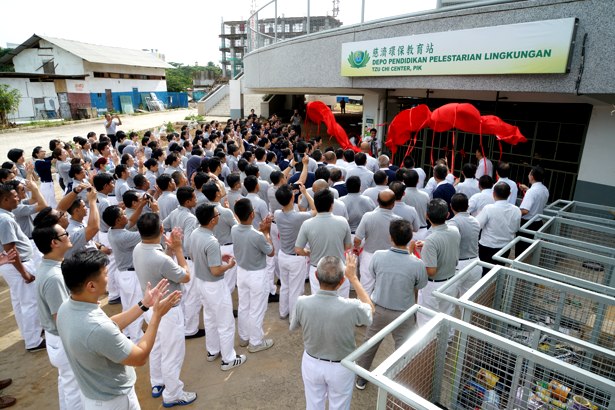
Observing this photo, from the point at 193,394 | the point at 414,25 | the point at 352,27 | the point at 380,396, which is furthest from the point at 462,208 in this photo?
the point at 352,27

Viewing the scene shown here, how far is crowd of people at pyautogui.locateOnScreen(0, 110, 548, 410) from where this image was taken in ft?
8.41

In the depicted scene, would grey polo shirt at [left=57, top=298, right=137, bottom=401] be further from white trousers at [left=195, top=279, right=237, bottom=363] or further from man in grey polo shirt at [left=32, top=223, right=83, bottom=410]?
white trousers at [left=195, top=279, right=237, bottom=363]

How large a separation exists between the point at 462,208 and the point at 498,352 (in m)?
2.23

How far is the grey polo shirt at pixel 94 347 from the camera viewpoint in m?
2.34

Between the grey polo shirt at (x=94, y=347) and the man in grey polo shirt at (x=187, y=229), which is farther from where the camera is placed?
the man in grey polo shirt at (x=187, y=229)

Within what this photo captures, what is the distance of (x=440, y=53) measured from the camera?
8.09 meters

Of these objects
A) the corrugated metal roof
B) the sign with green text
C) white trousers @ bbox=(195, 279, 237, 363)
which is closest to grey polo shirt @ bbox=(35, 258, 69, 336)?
white trousers @ bbox=(195, 279, 237, 363)

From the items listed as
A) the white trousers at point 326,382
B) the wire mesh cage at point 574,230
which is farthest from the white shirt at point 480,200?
the white trousers at point 326,382

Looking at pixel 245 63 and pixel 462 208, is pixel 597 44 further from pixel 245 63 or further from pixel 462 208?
pixel 245 63

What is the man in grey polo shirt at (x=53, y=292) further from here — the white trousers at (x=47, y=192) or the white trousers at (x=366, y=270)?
the white trousers at (x=47, y=192)

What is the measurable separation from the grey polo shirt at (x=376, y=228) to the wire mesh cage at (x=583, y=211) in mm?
2686

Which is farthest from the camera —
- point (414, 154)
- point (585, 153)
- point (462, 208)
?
point (414, 154)

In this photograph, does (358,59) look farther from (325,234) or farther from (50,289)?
(50,289)

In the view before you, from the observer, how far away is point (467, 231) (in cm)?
463
